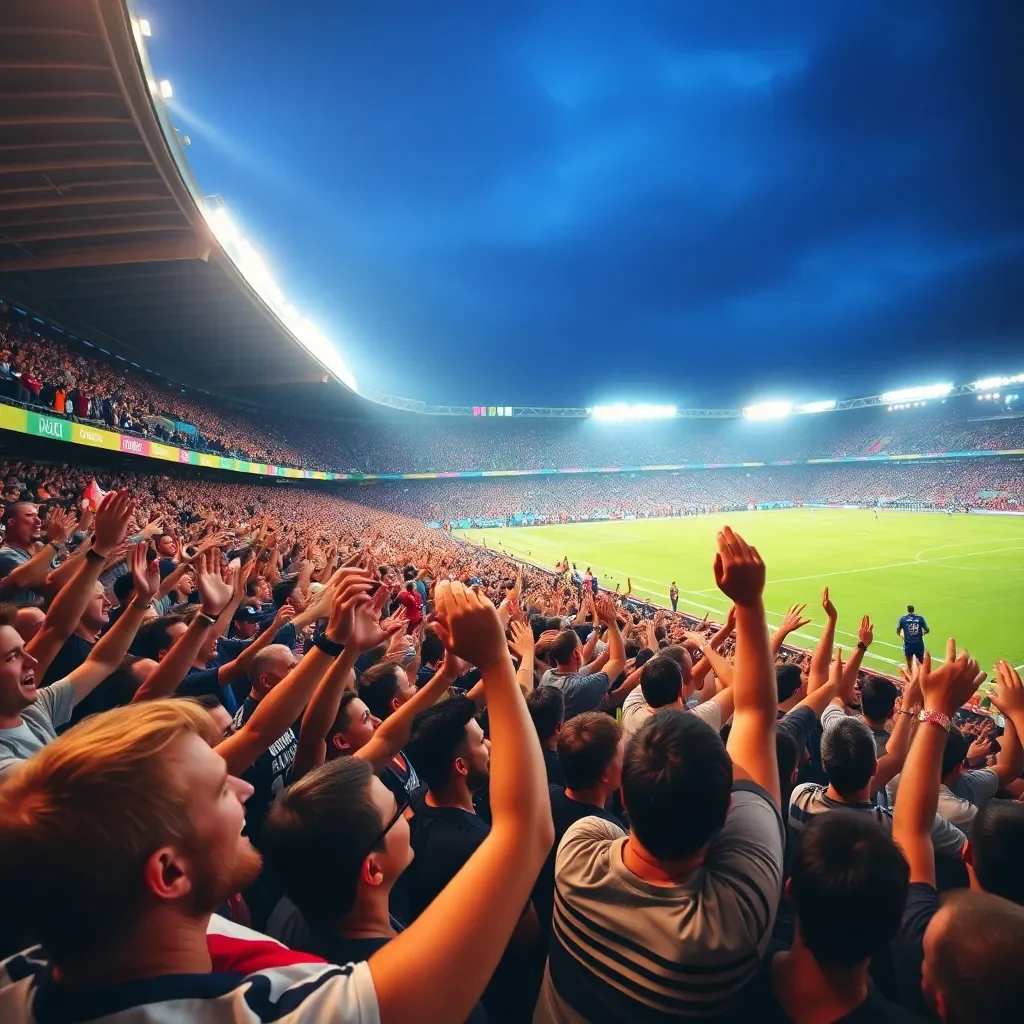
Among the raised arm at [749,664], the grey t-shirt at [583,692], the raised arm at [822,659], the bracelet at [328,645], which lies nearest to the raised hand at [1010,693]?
the raised arm at [822,659]

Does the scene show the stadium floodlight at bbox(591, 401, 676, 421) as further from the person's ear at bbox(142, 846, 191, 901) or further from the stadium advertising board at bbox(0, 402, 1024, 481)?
the person's ear at bbox(142, 846, 191, 901)

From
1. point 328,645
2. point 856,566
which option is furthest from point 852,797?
point 856,566

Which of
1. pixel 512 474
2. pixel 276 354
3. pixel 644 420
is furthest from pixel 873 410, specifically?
pixel 276 354

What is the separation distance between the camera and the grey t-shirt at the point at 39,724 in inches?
106

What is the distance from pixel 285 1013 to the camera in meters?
1.07

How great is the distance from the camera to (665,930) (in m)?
1.64

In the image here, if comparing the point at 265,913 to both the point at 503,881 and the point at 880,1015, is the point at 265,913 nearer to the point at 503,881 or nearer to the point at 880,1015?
the point at 503,881

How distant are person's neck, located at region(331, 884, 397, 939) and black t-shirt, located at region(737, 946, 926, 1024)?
3.66ft

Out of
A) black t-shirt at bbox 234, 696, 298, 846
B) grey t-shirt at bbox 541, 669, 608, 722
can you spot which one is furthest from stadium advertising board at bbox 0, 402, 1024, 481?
grey t-shirt at bbox 541, 669, 608, 722

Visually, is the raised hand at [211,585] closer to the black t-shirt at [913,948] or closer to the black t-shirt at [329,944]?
the black t-shirt at [329,944]

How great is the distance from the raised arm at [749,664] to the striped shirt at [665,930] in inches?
11.2

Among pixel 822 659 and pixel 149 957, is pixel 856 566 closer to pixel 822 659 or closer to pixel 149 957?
pixel 822 659

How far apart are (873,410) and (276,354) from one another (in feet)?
303

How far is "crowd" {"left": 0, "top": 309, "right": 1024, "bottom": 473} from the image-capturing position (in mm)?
18812
